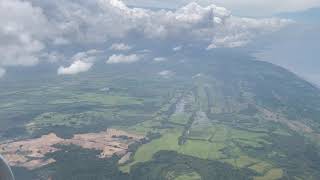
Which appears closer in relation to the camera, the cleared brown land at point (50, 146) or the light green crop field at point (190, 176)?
the light green crop field at point (190, 176)

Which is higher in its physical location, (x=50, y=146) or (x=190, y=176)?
(x=50, y=146)

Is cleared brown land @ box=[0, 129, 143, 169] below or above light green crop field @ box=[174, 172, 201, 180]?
above

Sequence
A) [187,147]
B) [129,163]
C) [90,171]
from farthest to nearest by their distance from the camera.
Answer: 1. [187,147]
2. [129,163]
3. [90,171]

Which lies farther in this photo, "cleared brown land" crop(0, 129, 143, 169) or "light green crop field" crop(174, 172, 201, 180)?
"cleared brown land" crop(0, 129, 143, 169)

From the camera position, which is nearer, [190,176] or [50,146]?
[190,176]

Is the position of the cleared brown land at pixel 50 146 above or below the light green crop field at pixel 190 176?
above

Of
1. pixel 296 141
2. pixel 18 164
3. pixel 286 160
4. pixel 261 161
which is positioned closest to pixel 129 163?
pixel 18 164

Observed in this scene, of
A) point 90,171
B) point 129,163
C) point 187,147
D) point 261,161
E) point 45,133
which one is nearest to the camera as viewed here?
point 90,171

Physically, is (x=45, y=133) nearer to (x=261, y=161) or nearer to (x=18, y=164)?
(x=18, y=164)
